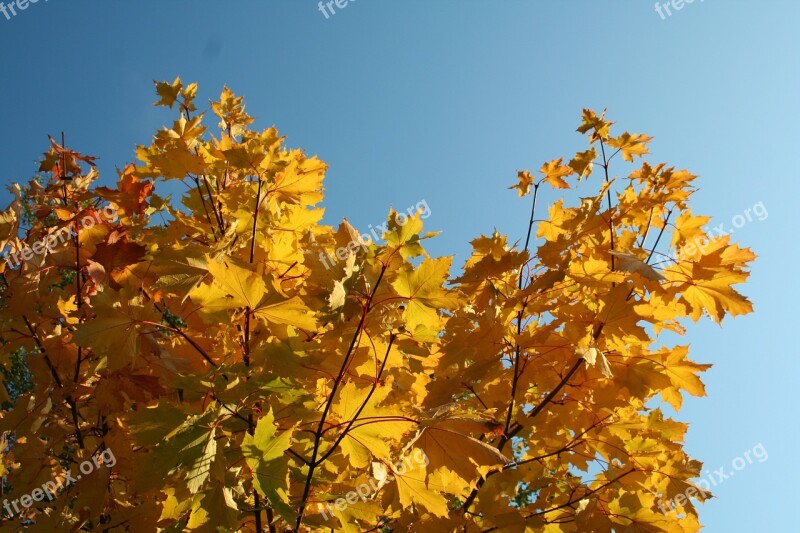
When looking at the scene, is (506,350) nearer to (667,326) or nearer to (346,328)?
(667,326)

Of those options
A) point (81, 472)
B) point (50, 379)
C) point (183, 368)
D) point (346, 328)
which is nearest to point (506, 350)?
point (346, 328)

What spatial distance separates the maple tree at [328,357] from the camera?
4.48 feet

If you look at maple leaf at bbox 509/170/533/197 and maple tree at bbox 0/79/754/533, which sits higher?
maple leaf at bbox 509/170/533/197

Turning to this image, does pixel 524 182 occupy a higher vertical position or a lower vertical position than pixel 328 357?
higher

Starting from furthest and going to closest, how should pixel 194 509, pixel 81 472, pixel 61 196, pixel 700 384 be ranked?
pixel 61 196, pixel 81 472, pixel 700 384, pixel 194 509

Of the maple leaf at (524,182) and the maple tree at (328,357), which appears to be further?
the maple leaf at (524,182)

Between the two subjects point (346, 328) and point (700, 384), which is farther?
point (700, 384)

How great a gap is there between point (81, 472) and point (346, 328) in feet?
4.86

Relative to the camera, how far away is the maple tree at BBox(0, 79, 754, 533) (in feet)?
4.48

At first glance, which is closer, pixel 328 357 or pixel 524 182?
pixel 328 357

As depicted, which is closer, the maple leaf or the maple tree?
the maple tree

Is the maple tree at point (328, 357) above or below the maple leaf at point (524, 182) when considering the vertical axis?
below

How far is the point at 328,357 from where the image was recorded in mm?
1540

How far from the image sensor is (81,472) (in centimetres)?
207
